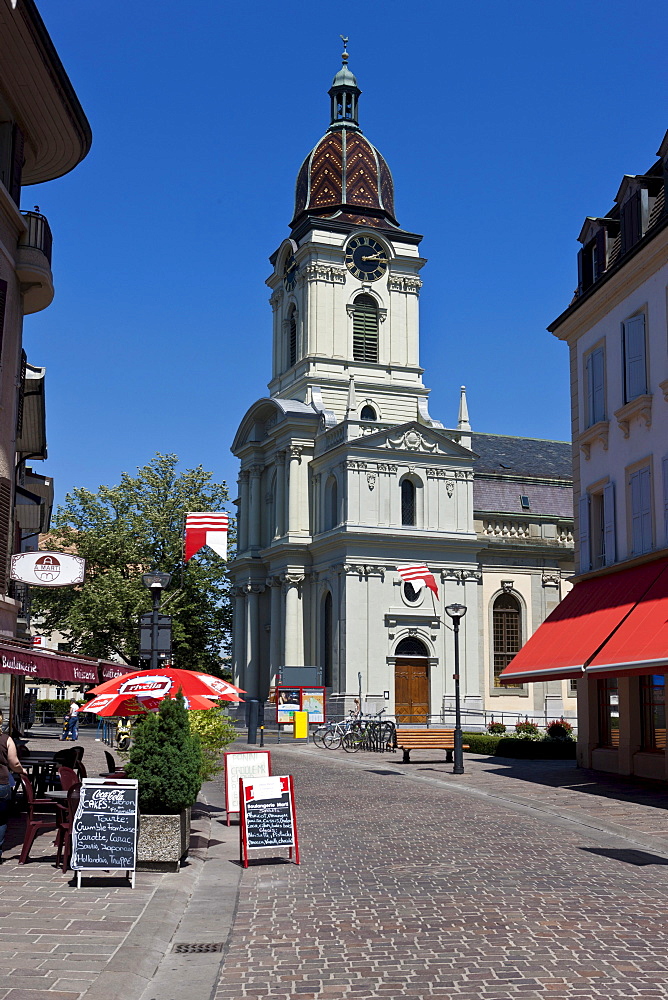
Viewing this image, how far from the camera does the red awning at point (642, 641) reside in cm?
1998

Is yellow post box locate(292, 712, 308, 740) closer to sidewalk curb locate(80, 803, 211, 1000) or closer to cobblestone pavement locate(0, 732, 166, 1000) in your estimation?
cobblestone pavement locate(0, 732, 166, 1000)

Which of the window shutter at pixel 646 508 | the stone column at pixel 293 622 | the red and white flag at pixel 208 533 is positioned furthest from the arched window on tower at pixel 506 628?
the window shutter at pixel 646 508

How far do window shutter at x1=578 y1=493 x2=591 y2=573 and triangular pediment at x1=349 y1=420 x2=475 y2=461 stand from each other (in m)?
26.9

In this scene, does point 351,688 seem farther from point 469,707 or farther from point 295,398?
point 295,398

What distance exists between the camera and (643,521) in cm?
2425

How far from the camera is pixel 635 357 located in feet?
81.7

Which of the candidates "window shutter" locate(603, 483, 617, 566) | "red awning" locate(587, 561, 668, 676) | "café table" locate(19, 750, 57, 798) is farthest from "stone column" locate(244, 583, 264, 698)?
"café table" locate(19, 750, 57, 798)

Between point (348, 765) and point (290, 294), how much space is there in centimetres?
4107

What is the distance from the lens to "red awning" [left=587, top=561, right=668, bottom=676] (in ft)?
65.6

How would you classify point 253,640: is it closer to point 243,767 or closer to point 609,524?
point 609,524

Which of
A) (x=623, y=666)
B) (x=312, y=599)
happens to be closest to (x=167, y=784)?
(x=623, y=666)

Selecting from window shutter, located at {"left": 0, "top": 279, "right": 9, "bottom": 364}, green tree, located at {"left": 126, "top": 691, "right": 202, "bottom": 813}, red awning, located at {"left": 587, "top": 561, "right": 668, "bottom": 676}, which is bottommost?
green tree, located at {"left": 126, "top": 691, "right": 202, "bottom": 813}

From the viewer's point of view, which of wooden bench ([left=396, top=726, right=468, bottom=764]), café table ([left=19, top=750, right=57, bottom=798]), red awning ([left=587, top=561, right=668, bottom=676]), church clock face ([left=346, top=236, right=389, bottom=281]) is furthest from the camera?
church clock face ([left=346, top=236, right=389, bottom=281])

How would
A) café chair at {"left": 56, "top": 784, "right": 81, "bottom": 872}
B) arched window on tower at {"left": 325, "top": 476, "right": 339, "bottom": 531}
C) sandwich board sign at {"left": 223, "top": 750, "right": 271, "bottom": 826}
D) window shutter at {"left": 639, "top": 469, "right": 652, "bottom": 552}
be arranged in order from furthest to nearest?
arched window on tower at {"left": 325, "top": 476, "right": 339, "bottom": 531}
window shutter at {"left": 639, "top": 469, "right": 652, "bottom": 552}
sandwich board sign at {"left": 223, "top": 750, "right": 271, "bottom": 826}
café chair at {"left": 56, "top": 784, "right": 81, "bottom": 872}
